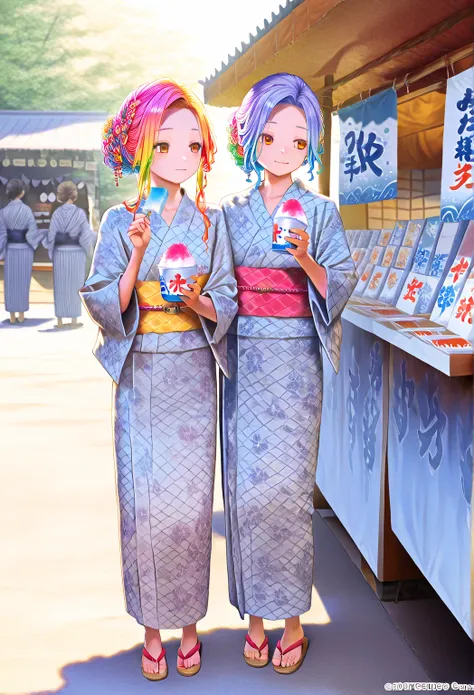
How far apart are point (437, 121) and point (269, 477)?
295 cm

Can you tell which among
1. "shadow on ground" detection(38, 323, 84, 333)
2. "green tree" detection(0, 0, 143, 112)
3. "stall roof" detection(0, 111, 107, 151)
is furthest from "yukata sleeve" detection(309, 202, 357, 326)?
"green tree" detection(0, 0, 143, 112)

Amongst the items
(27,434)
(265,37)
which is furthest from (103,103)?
(265,37)

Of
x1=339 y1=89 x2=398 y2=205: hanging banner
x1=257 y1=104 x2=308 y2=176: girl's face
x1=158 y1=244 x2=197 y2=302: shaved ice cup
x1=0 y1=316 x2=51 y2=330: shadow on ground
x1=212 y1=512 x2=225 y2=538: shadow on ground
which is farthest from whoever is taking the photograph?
A: x1=0 y1=316 x2=51 y2=330: shadow on ground

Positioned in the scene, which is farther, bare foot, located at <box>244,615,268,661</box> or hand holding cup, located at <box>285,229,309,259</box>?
bare foot, located at <box>244,615,268,661</box>

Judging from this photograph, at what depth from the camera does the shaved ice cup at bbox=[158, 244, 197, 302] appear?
2.68m

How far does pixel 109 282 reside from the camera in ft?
9.75

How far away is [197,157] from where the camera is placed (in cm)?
297

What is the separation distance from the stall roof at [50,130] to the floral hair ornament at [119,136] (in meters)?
14.7

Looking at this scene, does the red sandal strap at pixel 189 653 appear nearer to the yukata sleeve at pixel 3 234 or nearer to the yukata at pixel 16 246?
the yukata at pixel 16 246

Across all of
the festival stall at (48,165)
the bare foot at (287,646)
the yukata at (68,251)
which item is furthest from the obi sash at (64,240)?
the bare foot at (287,646)

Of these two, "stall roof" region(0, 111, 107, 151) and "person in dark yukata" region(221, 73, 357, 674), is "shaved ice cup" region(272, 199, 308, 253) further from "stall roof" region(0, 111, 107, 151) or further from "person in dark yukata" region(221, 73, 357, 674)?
"stall roof" region(0, 111, 107, 151)

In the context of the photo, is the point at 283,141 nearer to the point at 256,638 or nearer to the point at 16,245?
the point at 256,638

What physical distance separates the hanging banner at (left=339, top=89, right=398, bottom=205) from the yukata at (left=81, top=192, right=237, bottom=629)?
149 centimetres

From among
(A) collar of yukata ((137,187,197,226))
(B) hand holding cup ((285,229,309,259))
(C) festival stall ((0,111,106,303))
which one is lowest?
(B) hand holding cup ((285,229,309,259))
